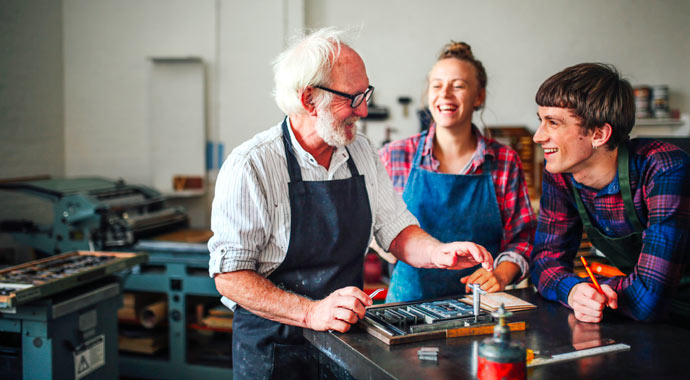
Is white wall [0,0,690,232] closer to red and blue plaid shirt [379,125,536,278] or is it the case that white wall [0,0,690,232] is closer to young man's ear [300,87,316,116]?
red and blue plaid shirt [379,125,536,278]

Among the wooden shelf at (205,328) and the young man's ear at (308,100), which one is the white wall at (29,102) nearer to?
the wooden shelf at (205,328)

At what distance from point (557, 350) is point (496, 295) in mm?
462

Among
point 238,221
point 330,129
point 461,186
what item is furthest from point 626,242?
point 238,221

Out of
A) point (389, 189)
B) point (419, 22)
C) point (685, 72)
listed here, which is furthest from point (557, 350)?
point (685, 72)

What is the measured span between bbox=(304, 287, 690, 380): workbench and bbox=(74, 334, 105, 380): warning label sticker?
173 centimetres

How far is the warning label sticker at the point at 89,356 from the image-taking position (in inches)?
106

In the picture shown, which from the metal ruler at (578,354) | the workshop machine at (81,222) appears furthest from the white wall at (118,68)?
the metal ruler at (578,354)

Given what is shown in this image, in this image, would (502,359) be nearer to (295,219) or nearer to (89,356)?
(295,219)

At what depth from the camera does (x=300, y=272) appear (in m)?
1.78

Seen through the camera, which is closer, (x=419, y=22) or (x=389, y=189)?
(x=389, y=189)

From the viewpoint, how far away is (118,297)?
3.01m

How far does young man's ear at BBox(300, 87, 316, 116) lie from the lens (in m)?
1.80

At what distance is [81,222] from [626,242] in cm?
325

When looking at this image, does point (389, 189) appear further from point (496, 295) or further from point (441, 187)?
point (496, 295)
